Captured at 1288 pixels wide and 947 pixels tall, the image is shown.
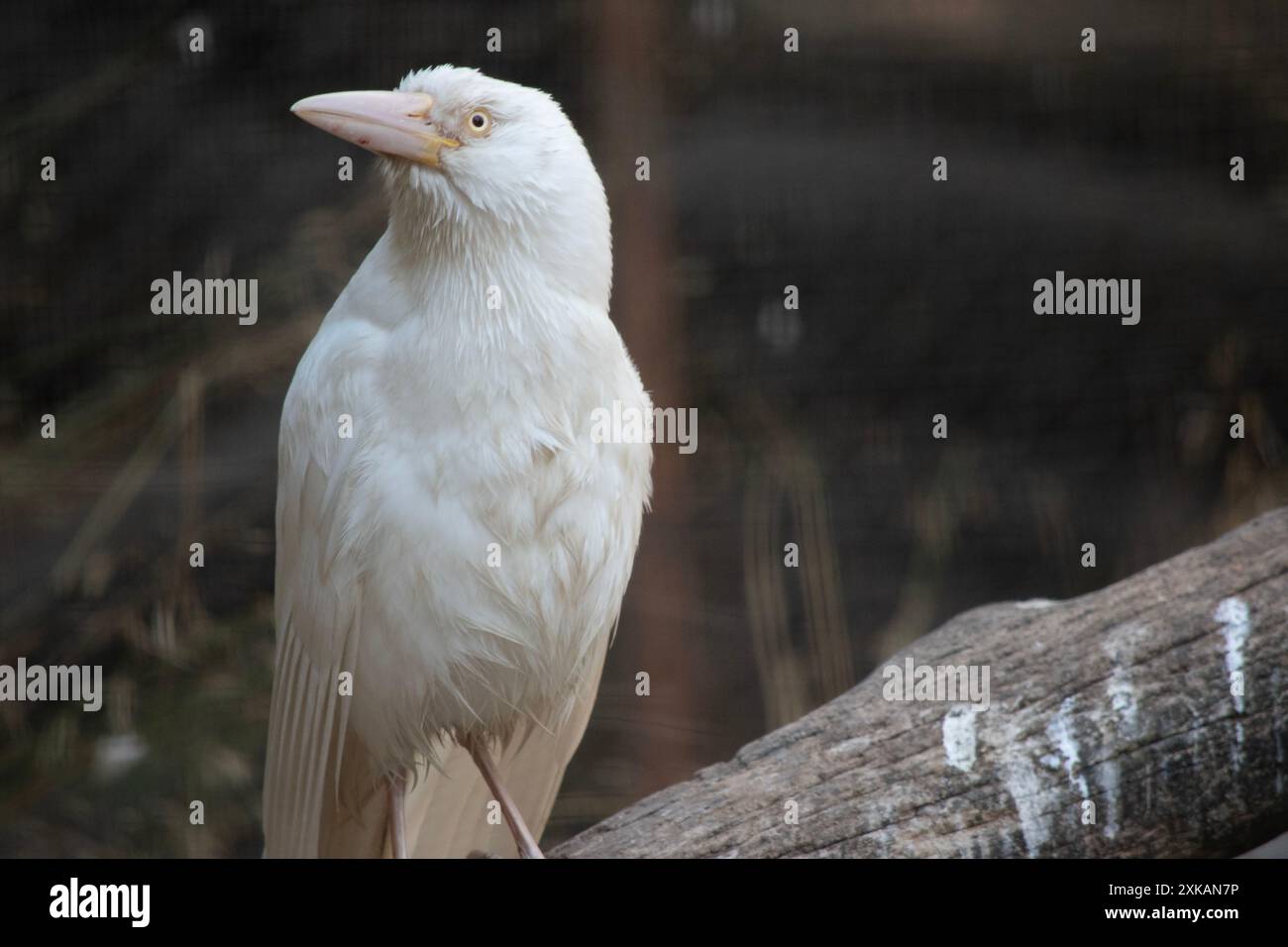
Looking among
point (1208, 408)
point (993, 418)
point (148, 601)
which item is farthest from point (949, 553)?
point (148, 601)

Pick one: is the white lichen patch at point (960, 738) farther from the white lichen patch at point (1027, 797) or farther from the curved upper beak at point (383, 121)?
the curved upper beak at point (383, 121)

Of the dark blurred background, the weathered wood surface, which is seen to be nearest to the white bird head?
the dark blurred background

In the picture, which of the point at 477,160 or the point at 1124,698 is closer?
the point at 477,160

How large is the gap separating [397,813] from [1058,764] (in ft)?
3.13

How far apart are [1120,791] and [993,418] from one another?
81 centimetres

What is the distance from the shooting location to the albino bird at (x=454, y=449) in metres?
1.80

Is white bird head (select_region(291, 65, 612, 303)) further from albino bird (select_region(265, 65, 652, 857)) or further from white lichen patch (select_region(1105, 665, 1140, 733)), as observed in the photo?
white lichen patch (select_region(1105, 665, 1140, 733))

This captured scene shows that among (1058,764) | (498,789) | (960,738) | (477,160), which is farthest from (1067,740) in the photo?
(477,160)

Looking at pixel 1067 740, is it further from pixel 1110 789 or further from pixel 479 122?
pixel 479 122

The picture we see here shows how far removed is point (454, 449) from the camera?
5.88ft

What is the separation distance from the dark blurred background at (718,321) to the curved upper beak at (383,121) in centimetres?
67

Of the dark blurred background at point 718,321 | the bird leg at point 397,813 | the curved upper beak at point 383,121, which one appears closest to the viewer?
the curved upper beak at point 383,121

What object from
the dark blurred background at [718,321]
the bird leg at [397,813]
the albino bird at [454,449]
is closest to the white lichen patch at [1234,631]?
the dark blurred background at [718,321]

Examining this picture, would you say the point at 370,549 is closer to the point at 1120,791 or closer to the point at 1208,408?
the point at 1120,791
